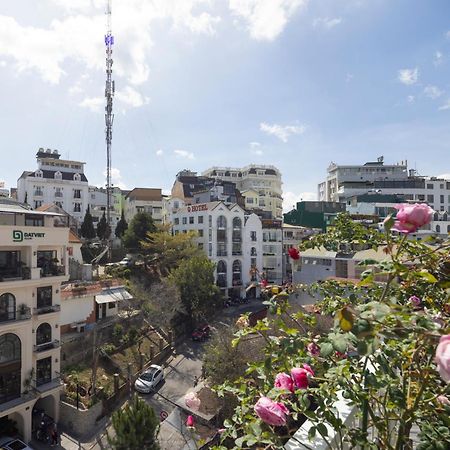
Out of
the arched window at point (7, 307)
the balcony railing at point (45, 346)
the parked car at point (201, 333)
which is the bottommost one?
the parked car at point (201, 333)

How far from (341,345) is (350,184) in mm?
60052

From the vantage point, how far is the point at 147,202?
57438 millimetres

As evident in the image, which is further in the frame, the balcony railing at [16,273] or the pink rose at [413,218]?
the balcony railing at [16,273]

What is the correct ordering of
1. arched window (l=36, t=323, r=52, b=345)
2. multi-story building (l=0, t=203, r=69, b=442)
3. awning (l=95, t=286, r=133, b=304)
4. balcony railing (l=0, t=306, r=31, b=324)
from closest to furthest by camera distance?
multi-story building (l=0, t=203, r=69, b=442), balcony railing (l=0, t=306, r=31, b=324), arched window (l=36, t=323, r=52, b=345), awning (l=95, t=286, r=133, b=304)

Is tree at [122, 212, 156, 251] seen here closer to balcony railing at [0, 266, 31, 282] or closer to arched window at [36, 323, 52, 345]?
arched window at [36, 323, 52, 345]

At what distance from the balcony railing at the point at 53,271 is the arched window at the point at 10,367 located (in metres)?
3.28

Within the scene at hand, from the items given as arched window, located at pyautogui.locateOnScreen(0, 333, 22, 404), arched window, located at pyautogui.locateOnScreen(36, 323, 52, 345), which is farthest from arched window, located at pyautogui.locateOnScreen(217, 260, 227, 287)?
arched window, located at pyautogui.locateOnScreen(0, 333, 22, 404)

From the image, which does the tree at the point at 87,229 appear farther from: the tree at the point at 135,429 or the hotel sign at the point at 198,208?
the tree at the point at 135,429

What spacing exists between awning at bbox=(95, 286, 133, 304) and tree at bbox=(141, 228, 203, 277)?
879 centimetres

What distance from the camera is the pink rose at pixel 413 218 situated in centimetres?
216

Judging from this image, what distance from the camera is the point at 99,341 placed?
21516 mm

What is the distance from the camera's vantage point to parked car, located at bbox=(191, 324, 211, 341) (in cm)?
2779

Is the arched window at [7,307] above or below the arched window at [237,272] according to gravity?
above

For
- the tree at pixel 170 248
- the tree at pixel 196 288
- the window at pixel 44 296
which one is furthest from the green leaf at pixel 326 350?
the tree at pixel 170 248
